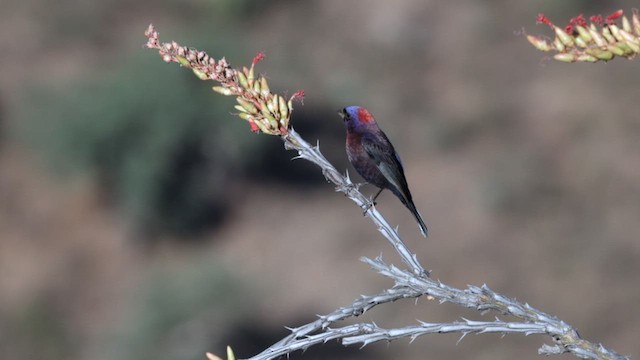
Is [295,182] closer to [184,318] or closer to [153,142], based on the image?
[153,142]

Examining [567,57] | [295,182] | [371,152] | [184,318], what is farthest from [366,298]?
[295,182]

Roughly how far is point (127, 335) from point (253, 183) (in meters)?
4.52

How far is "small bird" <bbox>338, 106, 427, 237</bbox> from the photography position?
6020mm

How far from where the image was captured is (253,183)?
21578 millimetres

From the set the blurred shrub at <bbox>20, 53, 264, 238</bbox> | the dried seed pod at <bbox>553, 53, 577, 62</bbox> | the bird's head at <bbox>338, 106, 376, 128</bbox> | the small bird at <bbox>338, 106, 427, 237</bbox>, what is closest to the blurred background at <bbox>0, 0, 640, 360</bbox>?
the blurred shrub at <bbox>20, 53, 264, 238</bbox>

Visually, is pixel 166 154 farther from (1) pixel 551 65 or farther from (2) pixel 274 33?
(1) pixel 551 65

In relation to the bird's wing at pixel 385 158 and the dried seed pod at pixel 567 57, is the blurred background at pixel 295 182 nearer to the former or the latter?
the bird's wing at pixel 385 158

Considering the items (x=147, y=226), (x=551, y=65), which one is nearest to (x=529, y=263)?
(x=551, y=65)

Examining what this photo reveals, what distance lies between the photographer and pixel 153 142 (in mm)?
21438

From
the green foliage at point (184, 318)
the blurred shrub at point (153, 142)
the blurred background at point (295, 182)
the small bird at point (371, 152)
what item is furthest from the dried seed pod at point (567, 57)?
the blurred shrub at point (153, 142)

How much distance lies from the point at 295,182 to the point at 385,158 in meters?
15.4

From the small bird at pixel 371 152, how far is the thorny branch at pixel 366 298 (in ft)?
5.24

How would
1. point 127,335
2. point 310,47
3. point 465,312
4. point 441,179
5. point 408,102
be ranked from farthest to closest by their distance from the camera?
point 310,47 → point 408,102 → point 441,179 → point 127,335 → point 465,312

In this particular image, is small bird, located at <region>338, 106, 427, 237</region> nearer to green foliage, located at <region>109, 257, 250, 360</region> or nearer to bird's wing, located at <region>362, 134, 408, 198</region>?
bird's wing, located at <region>362, 134, 408, 198</region>
